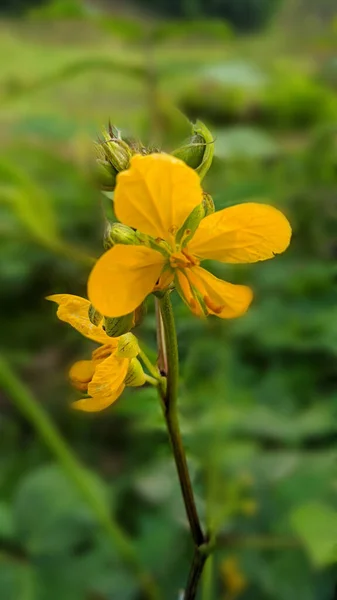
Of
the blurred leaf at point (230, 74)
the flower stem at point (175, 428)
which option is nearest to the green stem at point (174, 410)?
the flower stem at point (175, 428)

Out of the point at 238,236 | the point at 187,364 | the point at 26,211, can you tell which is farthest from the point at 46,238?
the point at 238,236

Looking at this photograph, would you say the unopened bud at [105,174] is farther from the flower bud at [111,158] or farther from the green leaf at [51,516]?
the green leaf at [51,516]

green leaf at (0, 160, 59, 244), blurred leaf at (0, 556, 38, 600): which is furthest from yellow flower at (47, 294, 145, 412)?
green leaf at (0, 160, 59, 244)

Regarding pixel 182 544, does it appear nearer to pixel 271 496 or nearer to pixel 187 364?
pixel 271 496

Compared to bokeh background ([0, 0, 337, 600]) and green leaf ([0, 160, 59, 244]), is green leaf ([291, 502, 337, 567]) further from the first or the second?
green leaf ([0, 160, 59, 244])

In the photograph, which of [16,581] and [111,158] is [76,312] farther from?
[16,581]

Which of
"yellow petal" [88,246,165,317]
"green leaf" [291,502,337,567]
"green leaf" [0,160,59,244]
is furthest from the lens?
"green leaf" [0,160,59,244]

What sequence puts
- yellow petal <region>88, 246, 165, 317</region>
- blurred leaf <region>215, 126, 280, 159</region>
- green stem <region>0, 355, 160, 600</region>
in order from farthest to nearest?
blurred leaf <region>215, 126, 280, 159</region> → green stem <region>0, 355, 160, 600</region> → yellow petal <region>88, 246, 165, 317</region>
